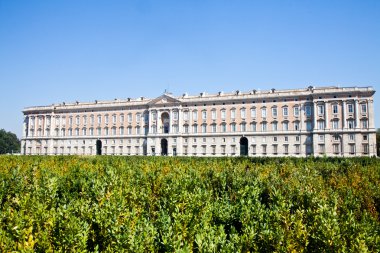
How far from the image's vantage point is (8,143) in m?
121

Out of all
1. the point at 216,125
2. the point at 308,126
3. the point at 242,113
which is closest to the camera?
the point at 308,126

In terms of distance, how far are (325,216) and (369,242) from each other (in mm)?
1406

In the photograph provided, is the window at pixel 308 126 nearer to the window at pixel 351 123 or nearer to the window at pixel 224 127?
the window at pixel 351 123

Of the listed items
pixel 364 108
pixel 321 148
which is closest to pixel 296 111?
pixel 321 148

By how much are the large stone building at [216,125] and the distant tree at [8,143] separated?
37588 millimetres

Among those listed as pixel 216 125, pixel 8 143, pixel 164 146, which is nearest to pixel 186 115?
pixel 216 125

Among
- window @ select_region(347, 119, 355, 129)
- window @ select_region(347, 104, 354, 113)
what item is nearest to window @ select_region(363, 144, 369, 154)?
window @ select_region(347, 119, 355, 129)

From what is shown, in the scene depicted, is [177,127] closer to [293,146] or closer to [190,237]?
[293,146]

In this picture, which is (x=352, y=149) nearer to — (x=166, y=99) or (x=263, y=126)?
(x=263, y=126)

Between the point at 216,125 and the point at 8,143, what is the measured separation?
92.6 m

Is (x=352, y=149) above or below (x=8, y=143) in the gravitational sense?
below

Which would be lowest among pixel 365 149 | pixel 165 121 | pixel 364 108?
pixel 365 149

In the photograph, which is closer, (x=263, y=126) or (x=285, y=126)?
(x=285, y=126)

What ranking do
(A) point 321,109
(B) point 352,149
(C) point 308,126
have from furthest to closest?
(C) point 308,126 → (A) point 321,109 → (B) point 352,149
